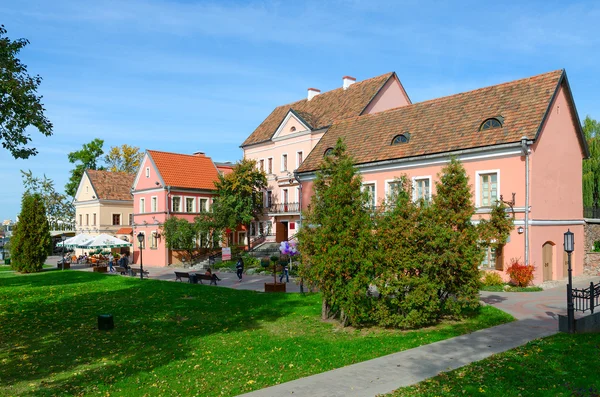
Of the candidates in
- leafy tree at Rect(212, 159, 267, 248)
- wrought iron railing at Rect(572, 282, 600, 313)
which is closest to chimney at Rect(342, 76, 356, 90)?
leafy tree at Rect(212, 159, 267, 248)

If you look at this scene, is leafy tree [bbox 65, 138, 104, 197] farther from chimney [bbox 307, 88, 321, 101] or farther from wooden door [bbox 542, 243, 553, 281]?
wooden door [bbox 542, 243, 553, 281]

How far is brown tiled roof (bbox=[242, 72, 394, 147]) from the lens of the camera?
130 feet

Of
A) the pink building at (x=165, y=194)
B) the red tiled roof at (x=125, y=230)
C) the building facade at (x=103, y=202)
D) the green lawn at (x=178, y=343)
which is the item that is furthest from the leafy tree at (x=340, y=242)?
the building facade at (x=103, y=202)

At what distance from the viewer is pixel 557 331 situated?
13180mm

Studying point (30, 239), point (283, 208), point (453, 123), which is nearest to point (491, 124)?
point (453, 123)

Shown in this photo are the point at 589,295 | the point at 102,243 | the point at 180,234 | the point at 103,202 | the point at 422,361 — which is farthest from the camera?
the point at 103,202

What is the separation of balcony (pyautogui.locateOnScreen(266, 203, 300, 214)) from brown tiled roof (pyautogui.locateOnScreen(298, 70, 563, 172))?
809 cm

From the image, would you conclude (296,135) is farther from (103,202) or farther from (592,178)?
(103,202)

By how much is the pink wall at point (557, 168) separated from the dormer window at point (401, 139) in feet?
23.7

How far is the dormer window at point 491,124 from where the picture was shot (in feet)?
79.5

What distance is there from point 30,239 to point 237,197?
16.2 meters

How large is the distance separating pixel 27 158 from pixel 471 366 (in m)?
13.0

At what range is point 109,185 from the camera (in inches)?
2271

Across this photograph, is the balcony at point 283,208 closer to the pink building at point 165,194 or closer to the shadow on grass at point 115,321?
the pink building at point 165,194
